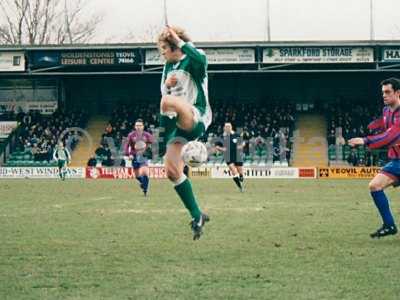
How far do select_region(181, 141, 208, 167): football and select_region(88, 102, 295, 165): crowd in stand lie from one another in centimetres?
2940

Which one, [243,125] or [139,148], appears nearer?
[139,148]

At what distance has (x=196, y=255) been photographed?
8.46 metres

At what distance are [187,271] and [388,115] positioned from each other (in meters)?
4.15

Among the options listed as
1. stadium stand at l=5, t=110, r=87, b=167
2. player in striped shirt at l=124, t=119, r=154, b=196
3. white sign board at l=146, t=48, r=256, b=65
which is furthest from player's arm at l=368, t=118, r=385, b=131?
stadium stand at l=5, t=110, r=87, b=167

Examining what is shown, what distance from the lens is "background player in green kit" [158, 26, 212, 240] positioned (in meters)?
8.88

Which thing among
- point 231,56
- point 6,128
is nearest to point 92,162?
point 6,128

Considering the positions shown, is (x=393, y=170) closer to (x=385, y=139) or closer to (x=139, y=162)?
(x=385, y=139)

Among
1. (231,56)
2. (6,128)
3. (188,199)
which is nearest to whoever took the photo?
(188,199)

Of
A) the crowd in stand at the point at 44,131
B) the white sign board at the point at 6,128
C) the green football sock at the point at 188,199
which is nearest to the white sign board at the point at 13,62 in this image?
the crowd in stand at the point at 44,131

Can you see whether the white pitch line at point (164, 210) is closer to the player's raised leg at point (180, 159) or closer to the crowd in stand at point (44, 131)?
the player's raised leg at point (180, 159)

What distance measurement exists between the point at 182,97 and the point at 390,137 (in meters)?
2.81

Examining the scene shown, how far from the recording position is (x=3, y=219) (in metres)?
13.5

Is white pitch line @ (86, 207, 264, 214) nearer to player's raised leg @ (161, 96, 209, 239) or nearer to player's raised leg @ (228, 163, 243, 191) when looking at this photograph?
player's raised leg @ (161, 96, 209, 239)

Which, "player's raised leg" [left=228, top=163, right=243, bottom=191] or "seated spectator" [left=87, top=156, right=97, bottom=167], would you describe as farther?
"seated spectator" [left=87, top=156, right=97, bottom=167]
